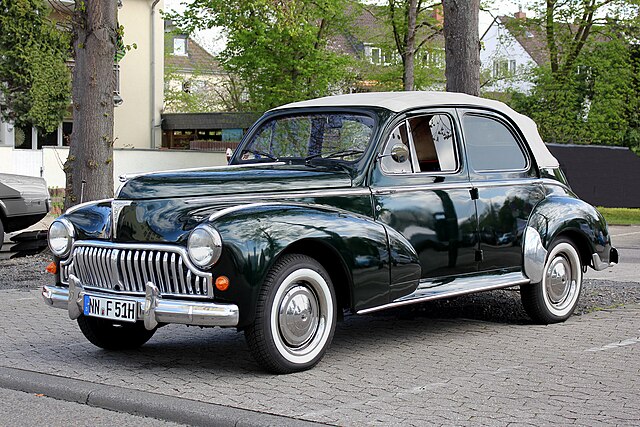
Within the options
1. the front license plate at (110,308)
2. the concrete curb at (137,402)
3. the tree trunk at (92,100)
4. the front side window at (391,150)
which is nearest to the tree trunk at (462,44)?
the front side window at (391,150)

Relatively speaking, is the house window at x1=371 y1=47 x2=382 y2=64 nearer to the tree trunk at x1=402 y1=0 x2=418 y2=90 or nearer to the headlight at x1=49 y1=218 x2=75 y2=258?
the tree trunk at x1=402 y1=0 x2=418 y2=90

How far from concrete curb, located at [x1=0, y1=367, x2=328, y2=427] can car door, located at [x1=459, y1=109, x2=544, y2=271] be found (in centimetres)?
317

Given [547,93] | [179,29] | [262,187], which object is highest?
[179,29]

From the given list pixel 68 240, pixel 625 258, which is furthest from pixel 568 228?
pixel 625 258

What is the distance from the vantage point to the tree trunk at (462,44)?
38.2ft

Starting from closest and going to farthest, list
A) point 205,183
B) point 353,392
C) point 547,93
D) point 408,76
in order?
point 353,392
point 205,183
point 408,76
point 547,93

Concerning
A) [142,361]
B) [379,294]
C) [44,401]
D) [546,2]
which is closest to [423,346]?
[379,294]

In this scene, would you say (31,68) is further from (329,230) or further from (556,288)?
(329,230)

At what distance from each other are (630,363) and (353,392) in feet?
6.96

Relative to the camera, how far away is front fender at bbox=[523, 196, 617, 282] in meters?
8.34

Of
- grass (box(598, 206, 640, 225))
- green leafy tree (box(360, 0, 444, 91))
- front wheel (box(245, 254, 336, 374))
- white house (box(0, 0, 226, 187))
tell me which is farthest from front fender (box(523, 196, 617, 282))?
green leafy tree (box(360, 0, 444, 91))

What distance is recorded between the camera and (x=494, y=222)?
814 centimetres

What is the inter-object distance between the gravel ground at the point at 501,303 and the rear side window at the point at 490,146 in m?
1.41

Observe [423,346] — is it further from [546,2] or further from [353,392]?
[546,2]
